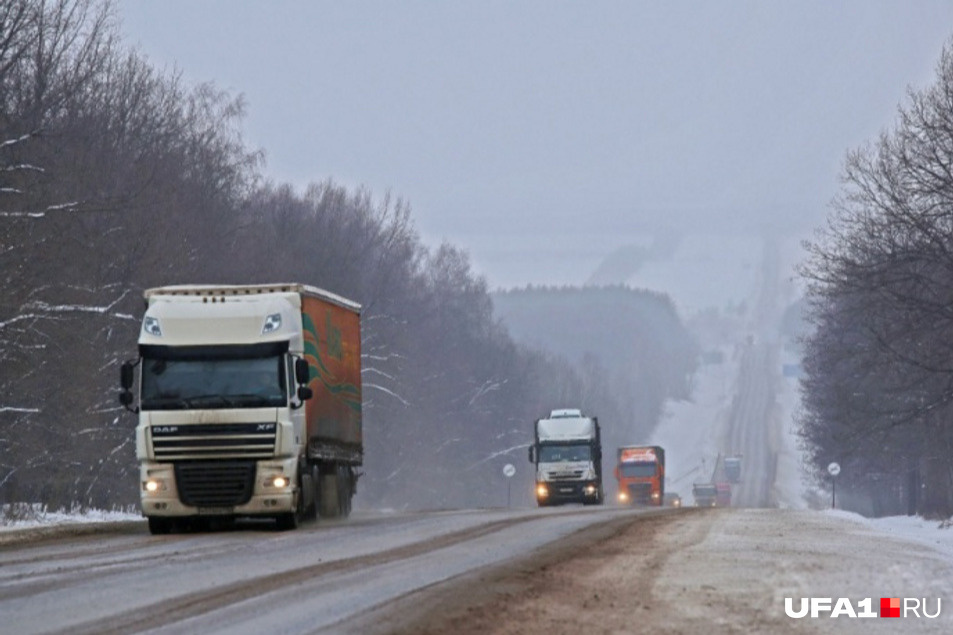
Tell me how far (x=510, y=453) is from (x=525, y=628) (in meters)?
115

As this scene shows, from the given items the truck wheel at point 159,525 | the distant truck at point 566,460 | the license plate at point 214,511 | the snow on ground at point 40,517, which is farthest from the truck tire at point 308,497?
the distant truck at point 566,460

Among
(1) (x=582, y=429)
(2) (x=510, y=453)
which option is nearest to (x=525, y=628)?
(1) (x=582, y=429)

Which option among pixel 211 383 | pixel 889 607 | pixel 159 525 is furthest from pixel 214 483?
pixel 889 607

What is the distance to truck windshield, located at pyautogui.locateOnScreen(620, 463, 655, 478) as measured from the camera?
8719 cm

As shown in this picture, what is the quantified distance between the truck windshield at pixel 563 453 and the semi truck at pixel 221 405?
35.0 m

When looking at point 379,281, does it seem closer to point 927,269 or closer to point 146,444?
point 927,269

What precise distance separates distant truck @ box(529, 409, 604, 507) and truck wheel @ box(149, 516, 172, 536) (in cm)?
3556

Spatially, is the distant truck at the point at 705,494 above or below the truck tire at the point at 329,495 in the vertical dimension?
below

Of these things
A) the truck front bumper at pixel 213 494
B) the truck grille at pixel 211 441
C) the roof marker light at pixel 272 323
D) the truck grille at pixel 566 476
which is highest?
the roof marker light at pixel 272 323

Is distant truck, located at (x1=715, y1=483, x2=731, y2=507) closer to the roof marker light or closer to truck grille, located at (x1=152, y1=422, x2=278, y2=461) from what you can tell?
the roof marker light

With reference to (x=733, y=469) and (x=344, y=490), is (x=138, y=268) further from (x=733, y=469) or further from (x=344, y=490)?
(x=733, y=469)

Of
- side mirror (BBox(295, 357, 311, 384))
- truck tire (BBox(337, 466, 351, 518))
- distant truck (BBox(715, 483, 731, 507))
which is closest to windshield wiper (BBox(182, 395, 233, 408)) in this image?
side mirror (BBox(295, 357, 311, 384))

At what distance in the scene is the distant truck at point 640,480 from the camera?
86938mm

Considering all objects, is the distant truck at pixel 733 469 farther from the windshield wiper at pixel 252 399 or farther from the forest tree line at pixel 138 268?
the windshield wiper at pixel 252 399
